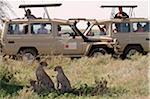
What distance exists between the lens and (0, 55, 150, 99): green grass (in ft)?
31.9

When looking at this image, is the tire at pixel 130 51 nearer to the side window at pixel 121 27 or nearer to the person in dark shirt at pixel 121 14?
the side window at pixel 121 27

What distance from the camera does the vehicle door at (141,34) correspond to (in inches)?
710

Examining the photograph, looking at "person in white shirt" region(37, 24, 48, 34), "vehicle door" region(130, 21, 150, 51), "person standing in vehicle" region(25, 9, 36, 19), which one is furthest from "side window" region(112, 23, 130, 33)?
"person standing in vehicle" region(25, 9, 36, 19)

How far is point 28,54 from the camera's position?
16.9 meters

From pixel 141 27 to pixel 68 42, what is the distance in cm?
300

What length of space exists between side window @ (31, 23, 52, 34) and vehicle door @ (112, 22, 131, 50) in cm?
250

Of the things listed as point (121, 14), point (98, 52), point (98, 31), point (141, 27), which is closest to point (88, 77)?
point (98, 52)

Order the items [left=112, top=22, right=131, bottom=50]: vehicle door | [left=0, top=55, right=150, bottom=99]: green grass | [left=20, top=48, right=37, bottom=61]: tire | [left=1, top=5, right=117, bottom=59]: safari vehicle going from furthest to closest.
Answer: [left=112, top=22, right=131, bottom=50]: vehicle door → [left=1, top=5, right=117, bottom=59]: safari vehicle → [left=20, top=48, right=37, bottom=61]: tire → [left=0, top=55, right=150, bottom=99]: green grass

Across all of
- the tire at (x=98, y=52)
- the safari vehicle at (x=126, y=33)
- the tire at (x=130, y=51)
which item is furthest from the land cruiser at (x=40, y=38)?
the tire at (x=130, y=51)

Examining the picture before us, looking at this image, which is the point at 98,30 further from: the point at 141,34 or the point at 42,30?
the point at 42,30

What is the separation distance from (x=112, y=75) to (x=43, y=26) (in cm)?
509

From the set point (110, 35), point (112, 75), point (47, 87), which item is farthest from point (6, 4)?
point (47, 87)

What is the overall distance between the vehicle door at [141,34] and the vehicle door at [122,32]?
19cm

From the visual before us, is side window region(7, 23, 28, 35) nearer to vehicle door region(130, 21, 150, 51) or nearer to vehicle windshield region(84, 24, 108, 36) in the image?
vehicle windshield region(84, 24, 108, 36)
